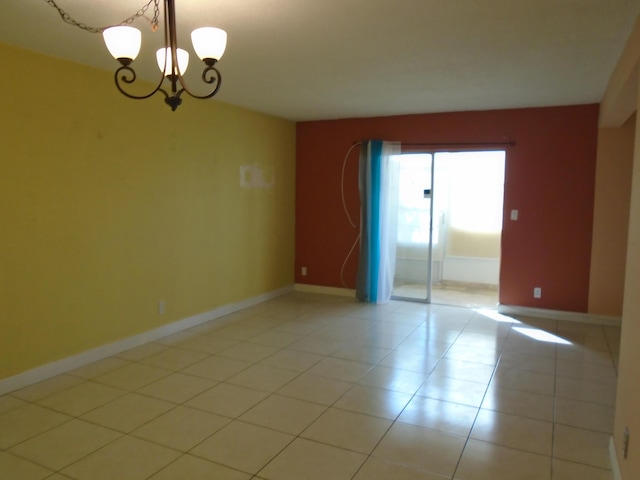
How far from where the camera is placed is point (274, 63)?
3529 mm

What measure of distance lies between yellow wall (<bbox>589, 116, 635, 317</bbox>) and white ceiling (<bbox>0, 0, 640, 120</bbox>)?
0.68m

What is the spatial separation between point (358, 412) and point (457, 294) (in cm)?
416

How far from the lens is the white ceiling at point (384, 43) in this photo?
2.48m

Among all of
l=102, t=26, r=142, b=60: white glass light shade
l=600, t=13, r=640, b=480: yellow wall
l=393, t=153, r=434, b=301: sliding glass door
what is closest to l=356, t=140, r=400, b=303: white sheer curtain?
l=393, t=153, r=434, b=301: sliding glass door

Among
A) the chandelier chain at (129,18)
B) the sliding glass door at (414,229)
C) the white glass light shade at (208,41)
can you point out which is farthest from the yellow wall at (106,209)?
the sliding glass door at (414,229)

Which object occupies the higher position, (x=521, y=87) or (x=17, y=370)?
(x=521, y=87)

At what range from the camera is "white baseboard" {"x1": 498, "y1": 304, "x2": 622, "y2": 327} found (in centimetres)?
502

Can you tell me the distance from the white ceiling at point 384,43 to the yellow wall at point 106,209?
37cm

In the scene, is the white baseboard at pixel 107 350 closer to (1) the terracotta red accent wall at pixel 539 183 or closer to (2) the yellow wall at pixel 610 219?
(1) the terracotta red accent wall at pixel 539 183

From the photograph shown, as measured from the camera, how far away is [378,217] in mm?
5973

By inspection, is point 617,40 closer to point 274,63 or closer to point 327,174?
point 274,63

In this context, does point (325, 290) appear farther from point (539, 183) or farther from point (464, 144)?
point (539, 183)

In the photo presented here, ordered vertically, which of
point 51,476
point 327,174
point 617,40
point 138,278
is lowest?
point 51,476

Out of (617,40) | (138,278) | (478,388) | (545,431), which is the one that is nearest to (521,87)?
(617,40)
